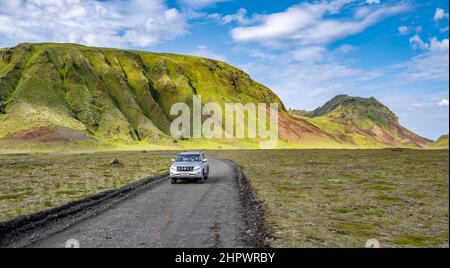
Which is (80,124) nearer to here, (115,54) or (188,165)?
(115,54)

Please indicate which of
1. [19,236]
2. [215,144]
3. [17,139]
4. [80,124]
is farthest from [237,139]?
[19,236]

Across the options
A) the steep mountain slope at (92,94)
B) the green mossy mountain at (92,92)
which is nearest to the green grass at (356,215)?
the steep mountain slope at (92,94)

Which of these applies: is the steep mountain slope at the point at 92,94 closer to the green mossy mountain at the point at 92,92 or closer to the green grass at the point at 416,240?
the green mossy mountain at the point at 92,92

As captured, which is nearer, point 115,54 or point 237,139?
point 237,139

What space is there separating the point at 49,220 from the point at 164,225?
15.6 ft

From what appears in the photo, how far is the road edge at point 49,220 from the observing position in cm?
1145

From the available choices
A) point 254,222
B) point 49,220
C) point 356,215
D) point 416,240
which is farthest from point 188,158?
point 416,240

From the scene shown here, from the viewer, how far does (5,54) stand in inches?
5846

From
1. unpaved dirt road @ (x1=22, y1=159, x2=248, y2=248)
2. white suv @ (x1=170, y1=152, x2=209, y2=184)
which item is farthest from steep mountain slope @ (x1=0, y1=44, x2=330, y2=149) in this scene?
unpaved dirt road @ (x1=22, y1=159, x2=248, y2=248)

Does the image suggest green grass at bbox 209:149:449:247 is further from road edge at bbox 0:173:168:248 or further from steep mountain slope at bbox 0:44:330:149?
steep mountain slope at bbox 0:44:330:149

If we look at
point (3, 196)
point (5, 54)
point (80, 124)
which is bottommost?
point (3, 196)

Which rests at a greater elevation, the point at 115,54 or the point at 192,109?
the point at 115,54
